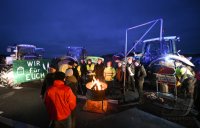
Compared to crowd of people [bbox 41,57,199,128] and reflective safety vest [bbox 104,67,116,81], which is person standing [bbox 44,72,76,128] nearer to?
crowd of people [bbox 41,57,199,128]

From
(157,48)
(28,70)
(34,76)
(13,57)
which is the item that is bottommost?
(34,76)

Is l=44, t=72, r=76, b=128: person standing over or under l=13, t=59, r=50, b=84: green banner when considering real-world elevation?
under

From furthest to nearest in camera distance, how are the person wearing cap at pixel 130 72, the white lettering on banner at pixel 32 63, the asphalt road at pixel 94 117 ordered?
the white lettering on banner at pixel 32 63 → the person wearing cap at pixel 130 72 → the asphalt road at pixel 94 117

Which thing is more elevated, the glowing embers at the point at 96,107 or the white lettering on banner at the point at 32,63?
the white lettering on banner at the point at 32,63

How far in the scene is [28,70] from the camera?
12.2m

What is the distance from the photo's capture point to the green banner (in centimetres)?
1170

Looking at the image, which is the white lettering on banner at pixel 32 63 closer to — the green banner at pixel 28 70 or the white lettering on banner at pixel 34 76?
the green banner at pixel 28 70

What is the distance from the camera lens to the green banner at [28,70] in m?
11.7

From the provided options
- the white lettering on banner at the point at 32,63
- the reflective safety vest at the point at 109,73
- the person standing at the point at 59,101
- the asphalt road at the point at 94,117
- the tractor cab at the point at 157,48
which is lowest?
the asphalt road at the point at 94,117

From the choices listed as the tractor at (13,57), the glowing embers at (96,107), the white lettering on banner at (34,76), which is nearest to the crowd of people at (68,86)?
the glowing embers at (96,107)

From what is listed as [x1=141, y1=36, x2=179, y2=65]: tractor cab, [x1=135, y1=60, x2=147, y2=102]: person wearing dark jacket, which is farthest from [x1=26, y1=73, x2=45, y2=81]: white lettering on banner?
[x1=141, y1=36, x2=179, y2=65]: tractor cab

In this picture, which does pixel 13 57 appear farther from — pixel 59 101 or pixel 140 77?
pixel 59 101

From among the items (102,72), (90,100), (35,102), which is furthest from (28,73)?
(90,100)

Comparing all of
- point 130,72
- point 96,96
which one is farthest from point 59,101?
point 130,72
